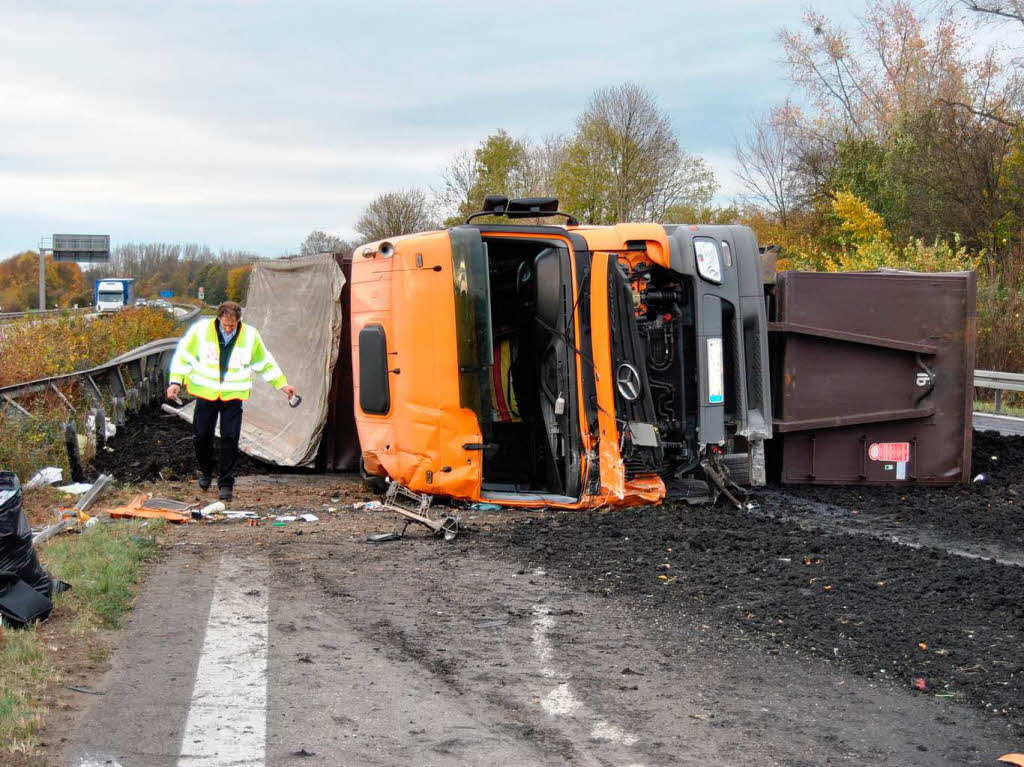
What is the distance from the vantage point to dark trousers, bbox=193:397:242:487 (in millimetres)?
8922

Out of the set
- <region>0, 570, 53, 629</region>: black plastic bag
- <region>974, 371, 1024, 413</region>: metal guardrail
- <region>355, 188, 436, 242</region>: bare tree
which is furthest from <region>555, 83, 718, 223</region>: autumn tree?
<region>0, 570, 53, 629</region>: black plastic bag

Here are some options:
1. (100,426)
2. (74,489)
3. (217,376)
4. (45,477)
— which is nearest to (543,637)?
(217,376)

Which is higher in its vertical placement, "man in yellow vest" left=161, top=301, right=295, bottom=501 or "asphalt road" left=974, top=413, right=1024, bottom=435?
"man in yellow vest" left=161, top=301, right=295, bottom=501

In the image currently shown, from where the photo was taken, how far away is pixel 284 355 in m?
11.6

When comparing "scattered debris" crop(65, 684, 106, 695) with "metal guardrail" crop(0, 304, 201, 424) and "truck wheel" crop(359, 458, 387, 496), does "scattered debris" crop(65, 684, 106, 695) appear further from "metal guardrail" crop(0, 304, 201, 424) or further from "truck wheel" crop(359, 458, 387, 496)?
"metal guardrail" crop(0, 304, 201, 424)

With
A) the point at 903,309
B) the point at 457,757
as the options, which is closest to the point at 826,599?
the point at 457,757

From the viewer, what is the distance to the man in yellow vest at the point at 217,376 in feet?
29.8

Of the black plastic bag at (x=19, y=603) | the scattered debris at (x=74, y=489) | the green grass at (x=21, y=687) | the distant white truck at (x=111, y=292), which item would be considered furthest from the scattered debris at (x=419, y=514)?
the distant white truck at (x=111, y=292)

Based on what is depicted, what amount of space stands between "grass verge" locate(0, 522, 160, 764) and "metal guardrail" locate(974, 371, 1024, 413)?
13.1 meters

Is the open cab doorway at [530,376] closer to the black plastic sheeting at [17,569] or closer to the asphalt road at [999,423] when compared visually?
the black plastic sheeting at [17,569]

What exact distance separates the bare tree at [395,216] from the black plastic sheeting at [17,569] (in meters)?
37.3

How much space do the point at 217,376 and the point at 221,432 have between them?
451mm

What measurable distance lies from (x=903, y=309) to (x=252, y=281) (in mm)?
6854

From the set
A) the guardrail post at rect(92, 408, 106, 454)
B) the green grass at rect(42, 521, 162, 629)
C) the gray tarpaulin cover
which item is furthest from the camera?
the guardrail post at rect(92, 408, 106, 454)
